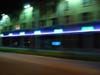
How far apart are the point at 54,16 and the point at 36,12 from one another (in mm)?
6877

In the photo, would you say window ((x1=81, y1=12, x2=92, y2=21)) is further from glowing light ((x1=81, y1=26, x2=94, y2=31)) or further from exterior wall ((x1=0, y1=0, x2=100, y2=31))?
glowing light ((x1=81, y1=26, x2=94, y2=31))

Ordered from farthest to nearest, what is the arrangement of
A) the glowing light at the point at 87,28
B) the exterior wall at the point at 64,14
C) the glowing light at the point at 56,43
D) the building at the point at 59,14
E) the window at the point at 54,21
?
the window at the point at 54,21, the glowing light at the point at 56,43, the building at the point at 59,14, the exterior wall at the point at 64,14, the glowing light at the point at 87,28

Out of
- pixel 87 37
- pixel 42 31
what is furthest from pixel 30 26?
pixel 87 37

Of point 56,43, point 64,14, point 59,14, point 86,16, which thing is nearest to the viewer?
point 86,16

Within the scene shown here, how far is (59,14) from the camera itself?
1748 inches

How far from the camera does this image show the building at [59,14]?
38156mm

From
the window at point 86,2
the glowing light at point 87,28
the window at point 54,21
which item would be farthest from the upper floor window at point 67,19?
the glowing light at point 87,28

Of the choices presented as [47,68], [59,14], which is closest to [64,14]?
[59,14]

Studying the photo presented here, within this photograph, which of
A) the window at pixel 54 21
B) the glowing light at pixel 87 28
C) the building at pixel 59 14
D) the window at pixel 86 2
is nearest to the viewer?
the glowing light at pixel 87 28

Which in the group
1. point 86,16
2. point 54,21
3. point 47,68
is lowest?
point 47,68

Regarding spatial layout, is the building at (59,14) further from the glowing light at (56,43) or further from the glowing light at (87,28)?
the glowing light at (56,43)

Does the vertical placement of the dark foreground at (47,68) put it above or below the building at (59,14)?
below

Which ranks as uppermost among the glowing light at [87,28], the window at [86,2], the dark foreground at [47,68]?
the window at [86,2]

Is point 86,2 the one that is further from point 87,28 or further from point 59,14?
point 59,14
